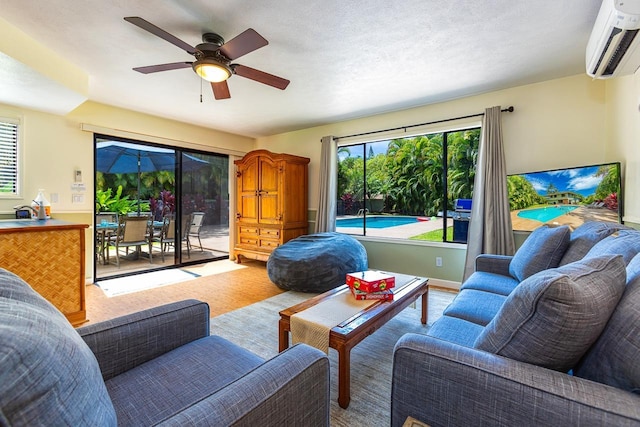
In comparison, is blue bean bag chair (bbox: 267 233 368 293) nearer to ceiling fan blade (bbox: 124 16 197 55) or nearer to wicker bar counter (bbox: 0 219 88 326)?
wicker bar counter (bbox: 0 219 88 326)

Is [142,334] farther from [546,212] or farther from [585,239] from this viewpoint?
[546,212]

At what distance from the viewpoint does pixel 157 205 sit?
4.67 metres

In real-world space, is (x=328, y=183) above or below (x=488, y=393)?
above

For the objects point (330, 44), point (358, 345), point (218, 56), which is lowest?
point (358, 345)

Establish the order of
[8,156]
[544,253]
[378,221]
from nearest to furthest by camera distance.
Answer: [544,253]
[8,156]
[378,221]

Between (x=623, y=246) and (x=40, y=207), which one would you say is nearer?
(x=623, y=246)

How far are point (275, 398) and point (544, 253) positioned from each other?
7.10 feet

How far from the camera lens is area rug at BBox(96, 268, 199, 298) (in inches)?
143

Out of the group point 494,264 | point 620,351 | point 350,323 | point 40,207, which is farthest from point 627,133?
point 40,207

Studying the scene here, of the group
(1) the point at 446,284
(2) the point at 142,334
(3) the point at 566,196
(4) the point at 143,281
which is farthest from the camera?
(4) the point at 143,281

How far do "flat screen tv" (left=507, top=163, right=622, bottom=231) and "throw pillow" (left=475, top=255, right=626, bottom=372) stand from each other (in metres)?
2.08

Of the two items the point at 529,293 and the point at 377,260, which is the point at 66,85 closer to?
the point at 529,293

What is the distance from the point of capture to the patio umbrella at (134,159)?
4.09m

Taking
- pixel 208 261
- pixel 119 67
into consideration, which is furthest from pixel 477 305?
pixel 208 261
